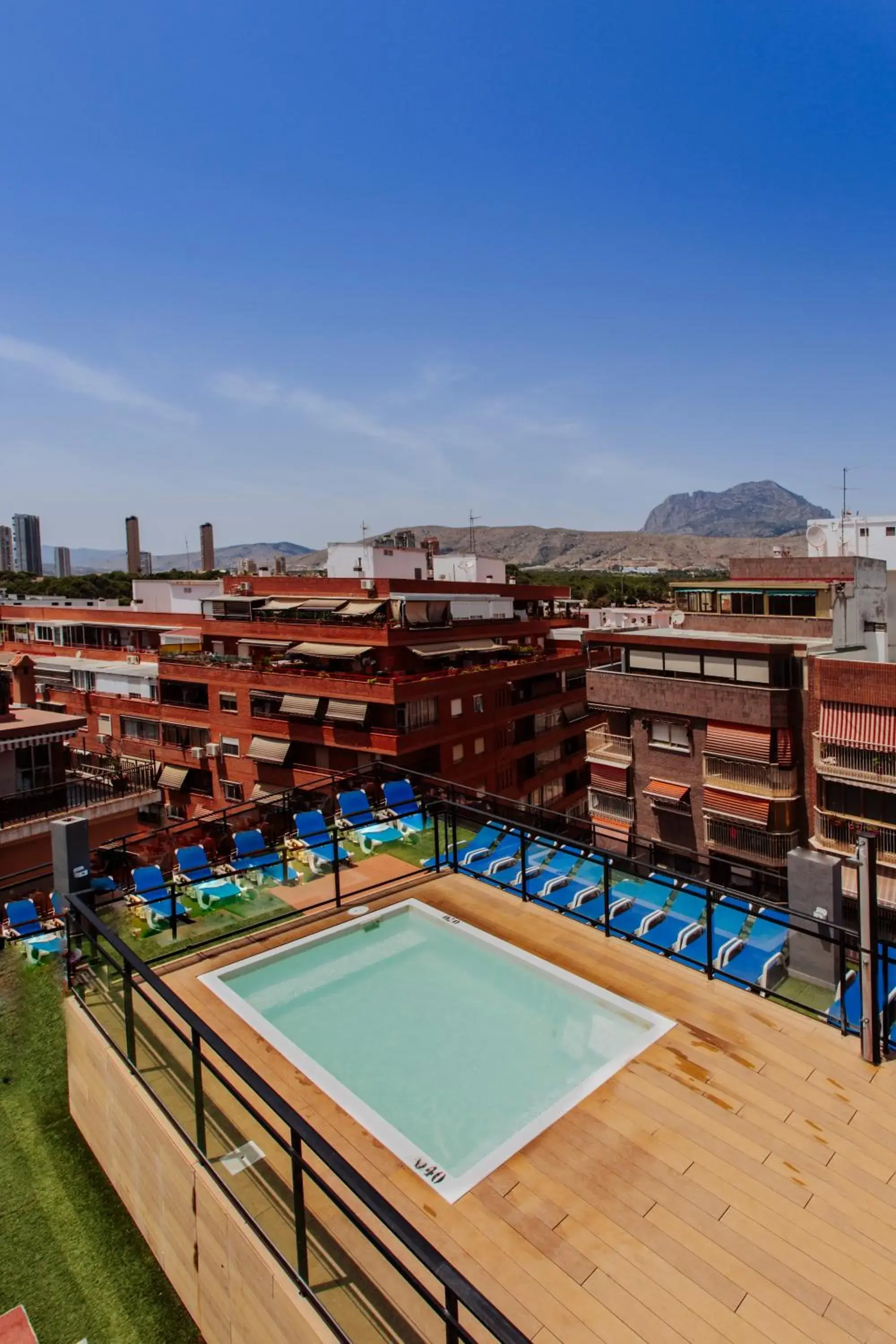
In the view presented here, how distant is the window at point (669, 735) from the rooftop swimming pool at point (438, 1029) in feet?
57.8

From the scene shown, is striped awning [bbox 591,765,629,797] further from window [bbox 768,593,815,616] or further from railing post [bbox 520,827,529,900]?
railing post [bbox 520,827,529,900]

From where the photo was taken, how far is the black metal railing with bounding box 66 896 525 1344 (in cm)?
281

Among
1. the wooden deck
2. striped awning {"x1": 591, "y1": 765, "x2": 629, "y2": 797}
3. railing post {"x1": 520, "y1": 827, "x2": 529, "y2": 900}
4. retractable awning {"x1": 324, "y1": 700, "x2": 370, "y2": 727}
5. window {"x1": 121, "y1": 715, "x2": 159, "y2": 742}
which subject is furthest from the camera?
window {"x1": 121, "y1": 715, "x2": 159, "y2": 742}

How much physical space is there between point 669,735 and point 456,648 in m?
8.85

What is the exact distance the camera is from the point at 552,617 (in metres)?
40.8

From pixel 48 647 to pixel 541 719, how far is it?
27047 millimetres

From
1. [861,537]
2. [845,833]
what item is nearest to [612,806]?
[845,833]

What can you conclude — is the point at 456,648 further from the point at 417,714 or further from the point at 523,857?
the point at 523,857

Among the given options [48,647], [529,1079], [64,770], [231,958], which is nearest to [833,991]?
[529,1079]

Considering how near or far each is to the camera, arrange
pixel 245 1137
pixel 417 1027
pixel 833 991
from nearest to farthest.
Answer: pixel 245 1137
pixel 417 1027
pixel 833 991

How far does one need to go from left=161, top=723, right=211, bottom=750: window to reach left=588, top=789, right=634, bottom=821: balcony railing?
1618 cm

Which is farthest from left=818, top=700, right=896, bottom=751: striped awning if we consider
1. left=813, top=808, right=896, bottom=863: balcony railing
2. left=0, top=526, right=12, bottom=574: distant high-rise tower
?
left=0, top=526, right=12, bottom=574: distant high-rise tower

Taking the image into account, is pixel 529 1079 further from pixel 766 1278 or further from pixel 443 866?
pixel 443 866

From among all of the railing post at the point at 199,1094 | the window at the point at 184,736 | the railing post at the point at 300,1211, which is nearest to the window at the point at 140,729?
the window at the point at 184,736
